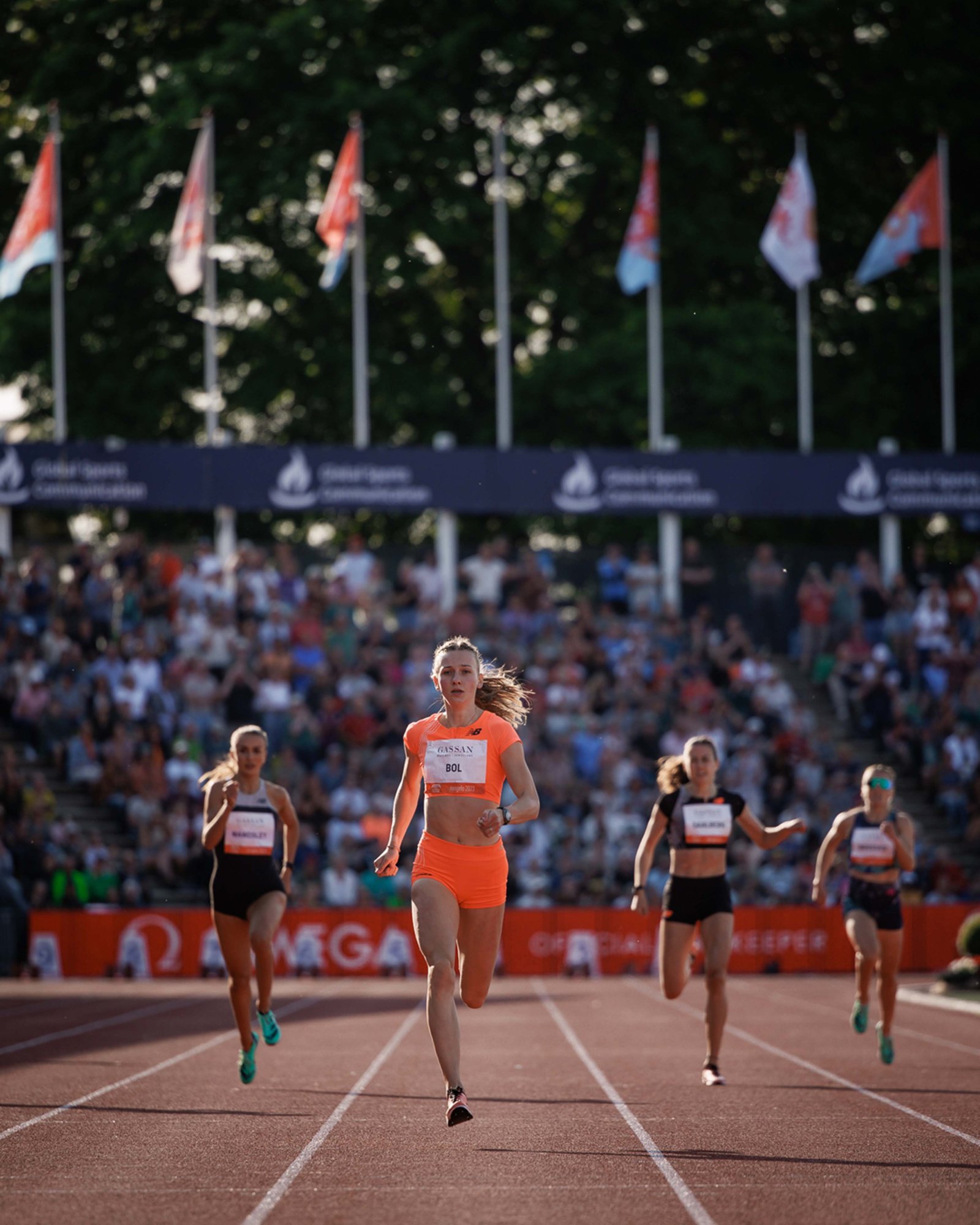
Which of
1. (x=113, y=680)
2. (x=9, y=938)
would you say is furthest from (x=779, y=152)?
(x=9, y=938)

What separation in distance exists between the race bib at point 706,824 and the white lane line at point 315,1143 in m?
2.90

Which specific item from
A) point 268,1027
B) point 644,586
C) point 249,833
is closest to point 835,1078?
point 268,1027

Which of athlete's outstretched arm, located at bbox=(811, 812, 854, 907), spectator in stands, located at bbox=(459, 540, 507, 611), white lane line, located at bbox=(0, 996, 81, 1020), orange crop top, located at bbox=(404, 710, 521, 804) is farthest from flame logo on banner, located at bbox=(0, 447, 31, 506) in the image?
orange crop top, located at bbox=(404, 710, 521, 804)

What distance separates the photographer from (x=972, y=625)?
34625 millimetres

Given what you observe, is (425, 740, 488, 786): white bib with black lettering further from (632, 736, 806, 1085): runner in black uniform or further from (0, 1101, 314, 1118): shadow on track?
(632, 736, 806, 1085): runner in black uniform

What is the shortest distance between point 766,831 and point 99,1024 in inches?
362

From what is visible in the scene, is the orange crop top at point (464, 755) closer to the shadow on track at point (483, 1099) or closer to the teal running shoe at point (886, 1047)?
the shadow on track at point (483, 1099)

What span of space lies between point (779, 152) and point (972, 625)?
13.6m

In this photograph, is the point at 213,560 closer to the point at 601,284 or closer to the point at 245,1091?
the point at 601,284

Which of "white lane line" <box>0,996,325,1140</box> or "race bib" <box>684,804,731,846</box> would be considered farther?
"race bib" <box>684,804,731,846</box>

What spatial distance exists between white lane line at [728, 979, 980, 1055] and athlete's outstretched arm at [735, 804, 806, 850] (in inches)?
172

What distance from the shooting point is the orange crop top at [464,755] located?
10.2 m

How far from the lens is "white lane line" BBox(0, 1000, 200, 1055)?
17141 mm

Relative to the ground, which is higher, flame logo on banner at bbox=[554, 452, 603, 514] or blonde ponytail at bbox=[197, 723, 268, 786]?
flame logo on banner at bbox=[554, 452, 603, 514]
